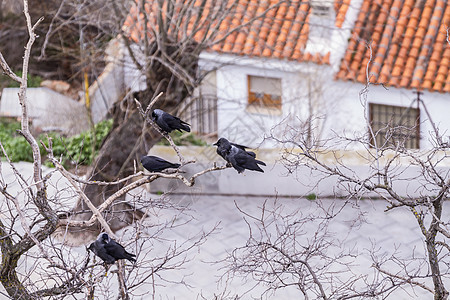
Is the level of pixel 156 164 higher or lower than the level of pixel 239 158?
lower

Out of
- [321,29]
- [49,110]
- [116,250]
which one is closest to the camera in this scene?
[116,250]

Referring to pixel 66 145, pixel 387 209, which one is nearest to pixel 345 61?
pixel 66 145

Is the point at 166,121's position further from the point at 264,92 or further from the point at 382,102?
the point at 264,92

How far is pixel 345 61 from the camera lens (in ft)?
44.7

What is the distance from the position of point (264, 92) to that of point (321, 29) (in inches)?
71.6

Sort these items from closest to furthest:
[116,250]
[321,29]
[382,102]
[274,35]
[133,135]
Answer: [116,250]
[133,135]
[382,102]
[321,29]
[274,35]

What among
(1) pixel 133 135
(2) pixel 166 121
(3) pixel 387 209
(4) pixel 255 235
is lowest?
(4) pixel 255 235

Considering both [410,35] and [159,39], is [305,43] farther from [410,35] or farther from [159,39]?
[159,39]

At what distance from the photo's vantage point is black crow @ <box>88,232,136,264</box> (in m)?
6.02

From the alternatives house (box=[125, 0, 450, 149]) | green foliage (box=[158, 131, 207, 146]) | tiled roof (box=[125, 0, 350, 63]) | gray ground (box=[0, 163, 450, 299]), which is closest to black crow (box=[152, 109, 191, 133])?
gray ground (box=[0, 163, 450, 299])

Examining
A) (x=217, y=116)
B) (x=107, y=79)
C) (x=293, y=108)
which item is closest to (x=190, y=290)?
(x=293, y=108)

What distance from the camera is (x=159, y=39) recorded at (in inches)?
413

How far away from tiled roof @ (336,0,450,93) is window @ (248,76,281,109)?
172 centimetres

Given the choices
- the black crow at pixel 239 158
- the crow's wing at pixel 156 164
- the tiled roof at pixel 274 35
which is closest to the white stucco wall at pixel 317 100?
the tiled roof at pixel 274 35
